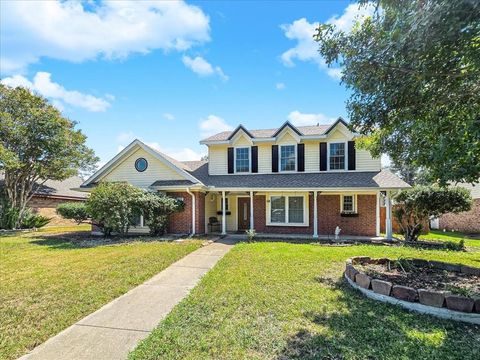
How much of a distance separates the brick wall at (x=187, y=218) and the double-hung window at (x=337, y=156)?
7562mm

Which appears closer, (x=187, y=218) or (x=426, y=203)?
(x=426, y=203)

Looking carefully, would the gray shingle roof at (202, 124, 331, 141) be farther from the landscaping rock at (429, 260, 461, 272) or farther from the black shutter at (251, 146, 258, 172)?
the landscaping rock at (429, 260, 461, 272)

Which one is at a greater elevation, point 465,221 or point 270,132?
point 270,132

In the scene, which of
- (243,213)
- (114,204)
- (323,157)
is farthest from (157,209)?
(323,157)

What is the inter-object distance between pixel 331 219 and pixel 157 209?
9.30 m

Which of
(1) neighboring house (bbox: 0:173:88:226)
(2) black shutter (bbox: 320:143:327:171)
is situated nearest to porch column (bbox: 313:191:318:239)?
(2) black shutter (bbox: 320:143:327:171)

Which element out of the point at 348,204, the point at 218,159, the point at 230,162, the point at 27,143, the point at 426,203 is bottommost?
the point at 348,204

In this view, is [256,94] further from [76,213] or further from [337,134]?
[76,213]

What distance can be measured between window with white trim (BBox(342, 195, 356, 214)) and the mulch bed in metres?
7.91

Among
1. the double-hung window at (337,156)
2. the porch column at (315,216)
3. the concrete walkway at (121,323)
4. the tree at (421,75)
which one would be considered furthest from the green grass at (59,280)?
the double-hung window at (337,156)

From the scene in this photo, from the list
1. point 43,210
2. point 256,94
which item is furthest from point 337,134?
point 43,210

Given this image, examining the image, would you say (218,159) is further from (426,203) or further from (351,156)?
(426,203)

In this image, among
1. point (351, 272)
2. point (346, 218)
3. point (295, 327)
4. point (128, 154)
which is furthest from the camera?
point (128, 154)

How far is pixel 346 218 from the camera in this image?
15031 millimetres
